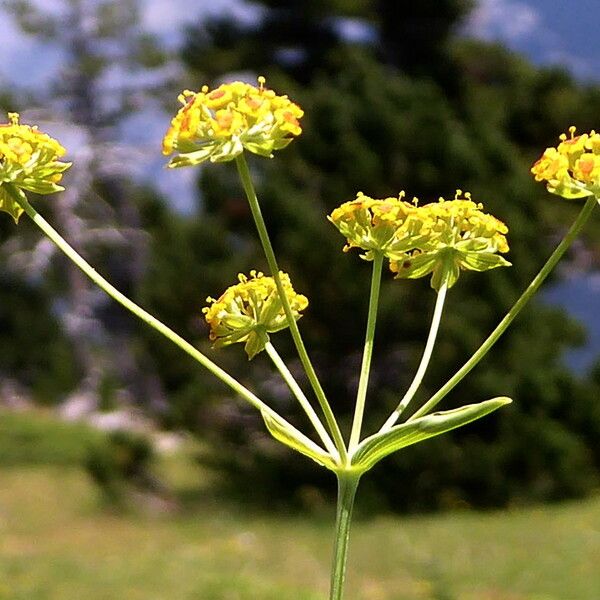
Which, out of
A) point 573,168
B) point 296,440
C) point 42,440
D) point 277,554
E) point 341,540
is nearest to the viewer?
point 341,540

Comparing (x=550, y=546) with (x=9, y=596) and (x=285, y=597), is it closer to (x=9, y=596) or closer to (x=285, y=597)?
(x=285, y=597)

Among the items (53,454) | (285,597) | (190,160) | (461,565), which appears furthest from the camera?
(53,454)

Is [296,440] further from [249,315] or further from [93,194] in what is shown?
[93,194]

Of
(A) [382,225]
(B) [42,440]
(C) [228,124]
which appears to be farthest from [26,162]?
(B) [42,440]

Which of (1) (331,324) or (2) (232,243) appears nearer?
(1) (331,324)

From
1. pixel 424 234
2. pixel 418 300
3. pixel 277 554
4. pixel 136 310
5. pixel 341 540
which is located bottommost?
pixel 341 540

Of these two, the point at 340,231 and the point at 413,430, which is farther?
the point at 340,231

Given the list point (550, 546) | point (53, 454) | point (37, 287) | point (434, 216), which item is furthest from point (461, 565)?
point (37, 287)

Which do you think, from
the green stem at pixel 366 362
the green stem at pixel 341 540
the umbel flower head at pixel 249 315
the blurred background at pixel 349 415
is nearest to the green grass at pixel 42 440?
the blurred background at pixel 349 415
